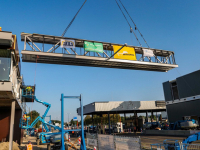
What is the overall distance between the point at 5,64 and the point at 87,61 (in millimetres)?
9507

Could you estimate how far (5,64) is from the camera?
1451cm

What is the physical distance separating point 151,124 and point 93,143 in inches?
1121

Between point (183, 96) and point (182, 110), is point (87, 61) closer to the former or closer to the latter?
point (183, 96)

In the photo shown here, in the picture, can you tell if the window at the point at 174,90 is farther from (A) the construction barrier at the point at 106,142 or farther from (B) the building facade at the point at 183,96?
(A) the construction barrier at the point at 106,142

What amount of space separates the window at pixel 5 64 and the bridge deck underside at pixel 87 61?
3360 mm

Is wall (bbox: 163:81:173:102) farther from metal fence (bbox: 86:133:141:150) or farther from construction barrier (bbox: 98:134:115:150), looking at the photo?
construction barrier (bbox: 98:134:115:150)

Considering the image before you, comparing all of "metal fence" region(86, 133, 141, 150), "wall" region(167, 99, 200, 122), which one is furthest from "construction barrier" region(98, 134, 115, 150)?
"wall" region(167, 99, 200, 122)

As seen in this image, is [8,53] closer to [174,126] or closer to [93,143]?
[93,143]

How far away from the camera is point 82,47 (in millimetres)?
22484

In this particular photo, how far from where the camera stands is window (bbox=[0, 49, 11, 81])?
46.9ft

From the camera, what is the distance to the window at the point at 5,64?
1429 centimetres

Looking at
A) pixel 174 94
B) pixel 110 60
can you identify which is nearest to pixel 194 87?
pixel 174 94

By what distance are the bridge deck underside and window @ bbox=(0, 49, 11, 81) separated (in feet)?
11.0

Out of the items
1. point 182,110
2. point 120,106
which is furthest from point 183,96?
point 120,106
